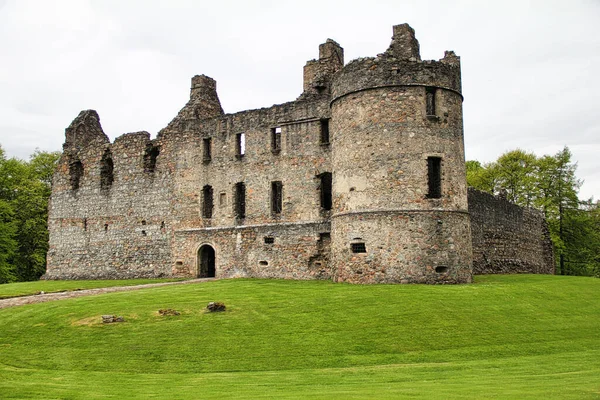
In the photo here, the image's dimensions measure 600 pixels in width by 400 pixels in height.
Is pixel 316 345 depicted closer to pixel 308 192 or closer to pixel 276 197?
pixel 308 192

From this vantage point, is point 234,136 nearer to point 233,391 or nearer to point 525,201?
point 233,391

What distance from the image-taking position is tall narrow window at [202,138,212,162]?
31.7 metres

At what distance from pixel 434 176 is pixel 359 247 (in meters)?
3.92

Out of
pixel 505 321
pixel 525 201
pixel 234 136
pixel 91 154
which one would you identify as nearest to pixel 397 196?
pixel 505 321

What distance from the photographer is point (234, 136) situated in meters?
30.6

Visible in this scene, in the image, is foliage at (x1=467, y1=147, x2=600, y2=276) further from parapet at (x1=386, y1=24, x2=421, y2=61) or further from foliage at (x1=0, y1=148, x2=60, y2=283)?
foliage at (x1=0, y1=148, x2=60, y2=283)

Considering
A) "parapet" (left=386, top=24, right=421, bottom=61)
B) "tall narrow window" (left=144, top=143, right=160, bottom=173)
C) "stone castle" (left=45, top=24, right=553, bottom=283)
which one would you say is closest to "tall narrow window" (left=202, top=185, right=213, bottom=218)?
"stone castle" (left=45, top=24, right=553, bottom=283)

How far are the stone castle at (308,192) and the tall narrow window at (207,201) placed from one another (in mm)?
54

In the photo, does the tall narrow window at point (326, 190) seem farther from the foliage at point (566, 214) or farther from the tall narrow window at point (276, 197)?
the foliage at point (566, 214)

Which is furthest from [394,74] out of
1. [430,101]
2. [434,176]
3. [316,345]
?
[316,345]

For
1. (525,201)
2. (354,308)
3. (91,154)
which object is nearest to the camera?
(354,308)

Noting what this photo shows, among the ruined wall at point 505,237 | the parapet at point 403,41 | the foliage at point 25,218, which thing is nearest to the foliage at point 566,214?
the ruined wall at point 505,237

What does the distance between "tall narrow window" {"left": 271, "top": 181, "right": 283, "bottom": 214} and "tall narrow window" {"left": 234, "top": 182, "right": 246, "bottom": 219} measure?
173 centimetres

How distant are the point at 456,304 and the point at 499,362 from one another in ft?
15.4
